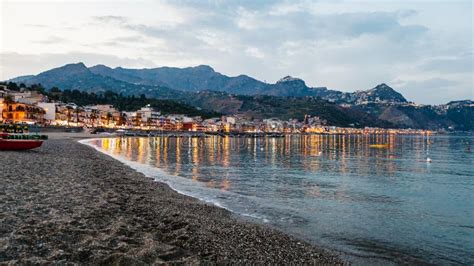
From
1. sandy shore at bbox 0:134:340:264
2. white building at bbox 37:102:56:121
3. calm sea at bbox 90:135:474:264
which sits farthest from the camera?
white building at bbox 37:102:56:121

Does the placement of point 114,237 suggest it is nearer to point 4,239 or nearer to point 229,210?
point 4,239

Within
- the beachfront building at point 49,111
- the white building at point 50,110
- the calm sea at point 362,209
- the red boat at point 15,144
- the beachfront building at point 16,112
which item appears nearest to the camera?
the calm sea at point 362,209

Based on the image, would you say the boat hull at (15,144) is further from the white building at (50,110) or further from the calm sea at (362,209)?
the white building at (50,110)

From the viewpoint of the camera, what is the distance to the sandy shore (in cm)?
912

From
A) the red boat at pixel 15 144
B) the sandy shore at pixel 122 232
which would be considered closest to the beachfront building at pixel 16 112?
the red boat at pixel 15 144

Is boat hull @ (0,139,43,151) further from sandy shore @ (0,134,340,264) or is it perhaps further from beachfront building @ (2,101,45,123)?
beachfront building @ (2,101,45,123)

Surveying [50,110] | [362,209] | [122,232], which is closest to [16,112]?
[50,110]

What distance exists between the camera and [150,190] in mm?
22203

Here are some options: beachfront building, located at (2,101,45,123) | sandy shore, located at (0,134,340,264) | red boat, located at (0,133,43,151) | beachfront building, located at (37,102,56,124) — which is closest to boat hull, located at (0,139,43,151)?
red boat, located at (0,133,43,151)

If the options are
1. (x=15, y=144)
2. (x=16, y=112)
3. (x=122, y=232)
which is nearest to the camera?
(x=122, y=232)

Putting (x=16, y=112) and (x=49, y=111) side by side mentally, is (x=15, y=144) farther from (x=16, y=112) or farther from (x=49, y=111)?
(x=49, y=111)

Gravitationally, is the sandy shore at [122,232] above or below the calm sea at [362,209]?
above

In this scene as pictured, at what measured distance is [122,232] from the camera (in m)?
11.4

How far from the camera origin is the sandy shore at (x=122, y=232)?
359 inches
